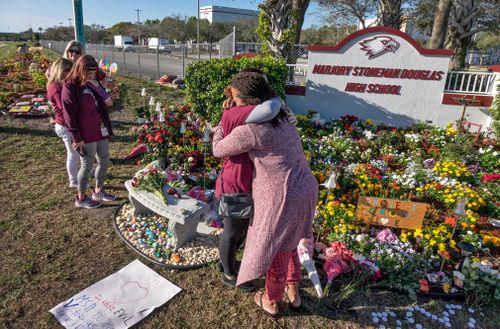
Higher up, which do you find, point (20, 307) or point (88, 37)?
point (88, 37)

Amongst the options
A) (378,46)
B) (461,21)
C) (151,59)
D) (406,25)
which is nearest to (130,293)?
(378,46)

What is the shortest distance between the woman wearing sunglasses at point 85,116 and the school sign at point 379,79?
5.14 metres

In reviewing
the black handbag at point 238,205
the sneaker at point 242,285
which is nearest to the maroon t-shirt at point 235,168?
the black handbag at point 238,205

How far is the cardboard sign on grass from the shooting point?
3277mm

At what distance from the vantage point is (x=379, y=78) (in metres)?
7.55

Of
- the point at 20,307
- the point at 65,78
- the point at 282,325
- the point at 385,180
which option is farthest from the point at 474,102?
the point at 20,307

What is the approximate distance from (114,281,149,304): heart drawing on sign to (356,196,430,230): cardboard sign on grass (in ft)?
6.93

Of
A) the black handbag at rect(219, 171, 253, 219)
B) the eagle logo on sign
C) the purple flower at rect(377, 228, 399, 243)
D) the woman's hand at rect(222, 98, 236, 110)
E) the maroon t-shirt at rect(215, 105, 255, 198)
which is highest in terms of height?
the eagle logo on sign

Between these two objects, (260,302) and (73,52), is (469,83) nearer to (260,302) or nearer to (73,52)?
(260,302)

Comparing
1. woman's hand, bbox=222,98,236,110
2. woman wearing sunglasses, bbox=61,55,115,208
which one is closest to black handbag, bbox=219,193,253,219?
woman's hand, bbox=222,98,236,110

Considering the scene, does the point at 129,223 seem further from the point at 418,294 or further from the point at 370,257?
the point at 418,294

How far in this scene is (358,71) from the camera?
759cm

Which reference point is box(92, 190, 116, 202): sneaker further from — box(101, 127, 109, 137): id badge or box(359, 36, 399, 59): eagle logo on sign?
box(359, 36, 399, 59): eagle logo on sign

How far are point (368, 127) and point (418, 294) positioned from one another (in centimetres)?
475
